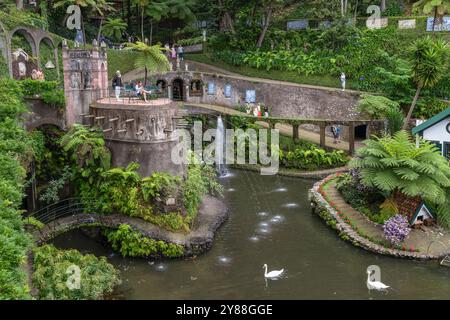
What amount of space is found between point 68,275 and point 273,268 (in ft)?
25.8

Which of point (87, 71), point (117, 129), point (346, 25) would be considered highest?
point (346, 25)

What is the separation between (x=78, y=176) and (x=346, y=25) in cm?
2818

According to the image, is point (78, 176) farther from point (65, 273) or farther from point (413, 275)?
point (413, 275)

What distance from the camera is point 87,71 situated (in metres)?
27.6

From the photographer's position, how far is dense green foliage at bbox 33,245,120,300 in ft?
56.0

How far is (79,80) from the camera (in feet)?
90.1

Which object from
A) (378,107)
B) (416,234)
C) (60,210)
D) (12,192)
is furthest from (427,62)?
(12,192)

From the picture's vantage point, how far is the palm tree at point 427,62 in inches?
1352

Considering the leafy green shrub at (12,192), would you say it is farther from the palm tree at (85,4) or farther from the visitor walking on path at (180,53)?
the visitor walking on path at (180,53)

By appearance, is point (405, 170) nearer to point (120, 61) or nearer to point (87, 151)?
point (87, 151)

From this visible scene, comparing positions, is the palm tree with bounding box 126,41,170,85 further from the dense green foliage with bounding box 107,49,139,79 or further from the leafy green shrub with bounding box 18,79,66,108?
the dense green foliage with bounding box 107,49,139,79

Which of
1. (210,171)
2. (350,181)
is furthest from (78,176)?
(350,181)

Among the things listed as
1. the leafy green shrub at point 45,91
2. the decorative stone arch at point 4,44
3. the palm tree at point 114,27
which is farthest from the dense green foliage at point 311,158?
the palm tree at point 114,27

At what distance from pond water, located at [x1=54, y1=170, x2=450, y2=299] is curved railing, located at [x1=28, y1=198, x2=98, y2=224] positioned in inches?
44.0
